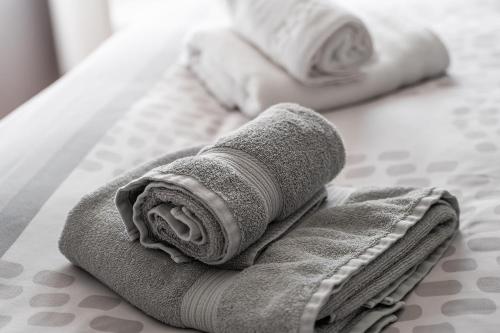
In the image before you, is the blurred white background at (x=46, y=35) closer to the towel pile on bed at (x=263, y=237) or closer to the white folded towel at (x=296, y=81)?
the white folded towel at (x=296, y=81)

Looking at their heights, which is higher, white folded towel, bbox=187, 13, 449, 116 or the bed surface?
white folded towel, bbox=187, 13, 449, 116

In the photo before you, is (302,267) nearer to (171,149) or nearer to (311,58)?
(171,149)

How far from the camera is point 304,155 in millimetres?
900

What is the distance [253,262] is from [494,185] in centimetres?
46

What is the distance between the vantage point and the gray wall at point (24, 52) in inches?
94.7

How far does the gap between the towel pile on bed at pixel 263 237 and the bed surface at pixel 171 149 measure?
45 mm

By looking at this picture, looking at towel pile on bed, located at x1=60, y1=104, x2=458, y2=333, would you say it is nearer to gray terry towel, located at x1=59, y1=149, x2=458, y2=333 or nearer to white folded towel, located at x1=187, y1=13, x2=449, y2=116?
gray terry towel, located at x1=59, y1=149, x2=458, y2=333

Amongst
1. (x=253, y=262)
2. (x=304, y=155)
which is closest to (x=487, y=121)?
(x=304, y=155)

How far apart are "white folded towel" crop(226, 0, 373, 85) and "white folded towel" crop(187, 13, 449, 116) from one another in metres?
0.02

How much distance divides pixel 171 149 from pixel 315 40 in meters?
0.37

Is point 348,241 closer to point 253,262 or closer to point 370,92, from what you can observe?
point 253,262

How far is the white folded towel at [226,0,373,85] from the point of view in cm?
140

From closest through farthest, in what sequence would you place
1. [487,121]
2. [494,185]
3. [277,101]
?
[494,185]
[487,121]
[277,101]

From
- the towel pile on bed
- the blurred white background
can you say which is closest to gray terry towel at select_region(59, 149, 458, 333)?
the towel pile on bed
